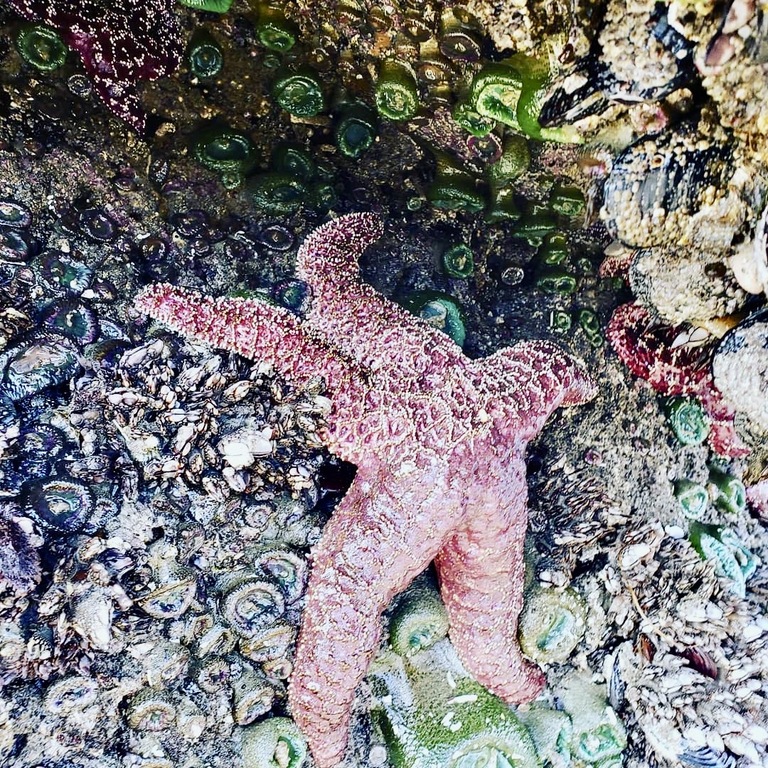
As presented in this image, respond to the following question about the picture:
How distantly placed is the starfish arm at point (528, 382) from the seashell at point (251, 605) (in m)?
1.15

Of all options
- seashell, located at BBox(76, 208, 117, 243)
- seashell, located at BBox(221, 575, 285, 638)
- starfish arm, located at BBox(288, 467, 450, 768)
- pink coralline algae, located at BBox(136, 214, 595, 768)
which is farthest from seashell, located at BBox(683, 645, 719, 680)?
seashell, located at BBox(76, 208, 117, 243)

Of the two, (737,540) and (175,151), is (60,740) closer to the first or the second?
(175,151)

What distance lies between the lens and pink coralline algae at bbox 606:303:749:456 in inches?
117

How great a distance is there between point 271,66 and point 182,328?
45.1 inches

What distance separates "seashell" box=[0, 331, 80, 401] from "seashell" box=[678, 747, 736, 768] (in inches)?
117

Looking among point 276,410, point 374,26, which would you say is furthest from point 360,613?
point 374,26

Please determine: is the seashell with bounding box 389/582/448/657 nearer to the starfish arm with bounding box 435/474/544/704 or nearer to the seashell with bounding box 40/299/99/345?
the starfish arm with bounding box 435/474/544/704

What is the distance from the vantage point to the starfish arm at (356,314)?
8.89 ft

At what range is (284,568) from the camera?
2.68 meters

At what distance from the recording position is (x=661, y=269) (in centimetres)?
254

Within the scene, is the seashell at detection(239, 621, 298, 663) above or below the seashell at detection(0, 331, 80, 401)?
below

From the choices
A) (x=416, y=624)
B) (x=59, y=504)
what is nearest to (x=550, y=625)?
(x=416, y=624)

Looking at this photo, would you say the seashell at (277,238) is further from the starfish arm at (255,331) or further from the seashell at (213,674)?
the seashell at (213,674)

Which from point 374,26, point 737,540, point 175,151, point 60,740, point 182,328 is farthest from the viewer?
point 737,540
